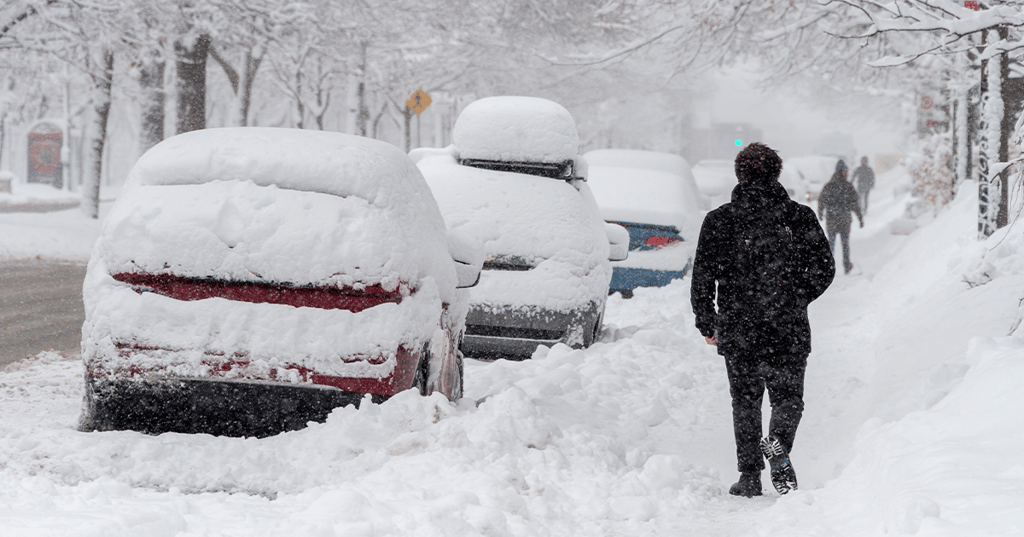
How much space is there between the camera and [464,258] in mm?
5637

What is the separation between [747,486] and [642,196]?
7317 millimetres

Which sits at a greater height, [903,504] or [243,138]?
[243,138]

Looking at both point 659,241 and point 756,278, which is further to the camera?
point 659,241

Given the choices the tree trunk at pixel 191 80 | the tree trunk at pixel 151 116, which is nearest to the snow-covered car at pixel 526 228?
the tree trunk at pixel 191 80

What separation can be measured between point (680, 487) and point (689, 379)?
3.00 metres

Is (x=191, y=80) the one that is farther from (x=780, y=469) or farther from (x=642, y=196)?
(x=780, y=469)

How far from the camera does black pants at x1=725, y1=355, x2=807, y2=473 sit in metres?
4.95

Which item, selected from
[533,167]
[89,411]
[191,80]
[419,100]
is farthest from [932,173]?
[89,411]

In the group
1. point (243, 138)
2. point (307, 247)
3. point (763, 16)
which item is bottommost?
point (307, 247)

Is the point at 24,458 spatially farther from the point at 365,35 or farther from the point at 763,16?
the point at 365,35

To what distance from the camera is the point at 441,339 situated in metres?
5.16

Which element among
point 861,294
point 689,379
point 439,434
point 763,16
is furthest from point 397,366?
point 763,16

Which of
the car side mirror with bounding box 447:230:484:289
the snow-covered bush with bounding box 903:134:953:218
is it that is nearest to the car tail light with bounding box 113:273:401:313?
the car side mirror with bounding box 447:230:484:289

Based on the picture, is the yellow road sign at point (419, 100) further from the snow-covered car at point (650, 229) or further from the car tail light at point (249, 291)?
the car tail light at point (249, 291)
